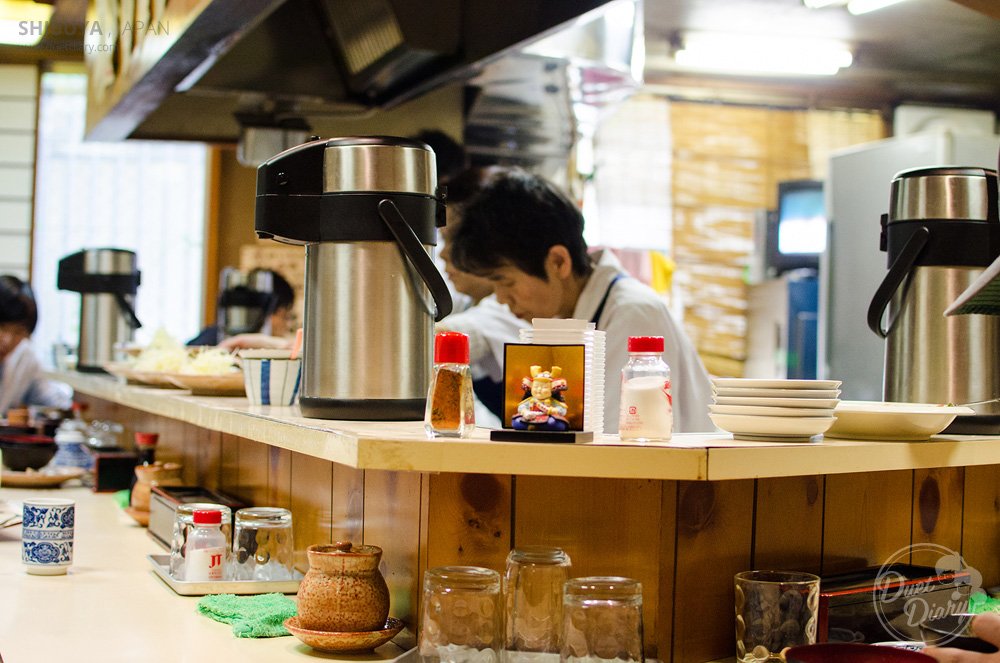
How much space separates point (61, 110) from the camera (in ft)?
21.1

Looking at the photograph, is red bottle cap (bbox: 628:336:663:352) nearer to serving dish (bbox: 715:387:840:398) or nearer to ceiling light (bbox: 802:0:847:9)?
serving dish (bbox: 715:387:840:398)

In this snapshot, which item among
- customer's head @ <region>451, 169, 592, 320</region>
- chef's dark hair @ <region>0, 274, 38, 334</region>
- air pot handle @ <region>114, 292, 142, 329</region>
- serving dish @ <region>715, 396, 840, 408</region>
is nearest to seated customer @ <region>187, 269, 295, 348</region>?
air pot handle @ <region>114, 292, 142, 329</region>

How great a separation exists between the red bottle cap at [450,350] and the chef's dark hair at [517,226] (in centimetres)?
135

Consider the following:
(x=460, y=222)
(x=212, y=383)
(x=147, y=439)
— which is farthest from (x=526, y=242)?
(x=147, y=439)

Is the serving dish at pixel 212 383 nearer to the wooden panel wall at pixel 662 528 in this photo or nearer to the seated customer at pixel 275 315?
the wooden panel wall at pixel 662 528

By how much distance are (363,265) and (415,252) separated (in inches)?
3.2

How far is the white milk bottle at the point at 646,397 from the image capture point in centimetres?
115

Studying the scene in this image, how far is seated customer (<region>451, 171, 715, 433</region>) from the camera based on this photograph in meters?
2.45

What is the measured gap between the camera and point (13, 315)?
476 cm

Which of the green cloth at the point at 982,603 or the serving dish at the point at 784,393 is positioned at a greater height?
the serving dish at the point at 784,393

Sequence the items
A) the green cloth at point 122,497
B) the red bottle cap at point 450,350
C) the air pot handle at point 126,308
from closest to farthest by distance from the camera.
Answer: the red bottle cap at point 450,350
the green cloth at point 122,497
the air pot handle at point 126,308

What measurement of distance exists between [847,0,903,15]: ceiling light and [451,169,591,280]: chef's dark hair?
3.57 m

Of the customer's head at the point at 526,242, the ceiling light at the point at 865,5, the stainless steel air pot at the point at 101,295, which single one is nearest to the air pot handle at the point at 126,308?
the stainless steel air pot at the point at 101,295

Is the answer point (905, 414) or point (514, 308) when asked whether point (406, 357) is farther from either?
point (514, 308)
